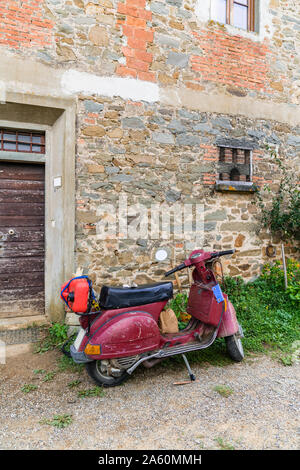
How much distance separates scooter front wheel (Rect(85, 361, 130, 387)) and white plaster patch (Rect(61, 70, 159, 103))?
11.3ft

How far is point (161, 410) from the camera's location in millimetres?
2619

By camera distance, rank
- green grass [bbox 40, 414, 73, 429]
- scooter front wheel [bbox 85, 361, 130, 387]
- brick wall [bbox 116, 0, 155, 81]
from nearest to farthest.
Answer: green grass [bbox 40, 414, 73, 429]
scooter front wheel [bbox 85, 361, 130, 387]
brick wall [bbox 116, 0, 155, 81]

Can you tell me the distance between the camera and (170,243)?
4.89m

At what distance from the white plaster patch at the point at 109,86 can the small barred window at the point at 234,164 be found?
1.44 meters

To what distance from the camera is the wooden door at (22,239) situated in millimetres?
4457

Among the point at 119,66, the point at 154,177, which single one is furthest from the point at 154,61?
the point at 154,177

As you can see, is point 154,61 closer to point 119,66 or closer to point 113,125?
point 119,66

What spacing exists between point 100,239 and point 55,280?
87 cm

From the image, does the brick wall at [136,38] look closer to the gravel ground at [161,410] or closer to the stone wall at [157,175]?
the stone wall at [157,175]

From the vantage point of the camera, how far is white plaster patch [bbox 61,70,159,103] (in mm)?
4297

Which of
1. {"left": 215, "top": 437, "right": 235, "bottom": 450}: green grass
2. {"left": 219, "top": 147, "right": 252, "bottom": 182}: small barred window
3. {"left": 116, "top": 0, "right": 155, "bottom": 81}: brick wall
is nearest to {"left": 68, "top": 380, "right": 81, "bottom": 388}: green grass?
{"left": 215, "top": 437, "right": 235, "bottom": 450}: green grass

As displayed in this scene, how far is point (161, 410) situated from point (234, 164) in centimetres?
399

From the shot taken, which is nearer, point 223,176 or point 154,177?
point 154,177

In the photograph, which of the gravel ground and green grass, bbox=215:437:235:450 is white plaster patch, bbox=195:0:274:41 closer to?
the gravel ground
